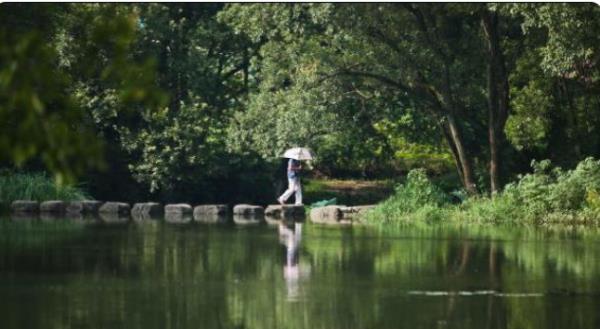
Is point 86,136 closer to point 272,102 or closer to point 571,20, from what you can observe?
point 571,20

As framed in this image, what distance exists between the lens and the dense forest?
101ft

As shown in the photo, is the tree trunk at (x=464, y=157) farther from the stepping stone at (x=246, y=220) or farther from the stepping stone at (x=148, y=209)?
the stepping stone at (x=148, y=209)

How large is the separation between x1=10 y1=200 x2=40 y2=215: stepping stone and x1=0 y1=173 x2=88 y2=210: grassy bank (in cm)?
63

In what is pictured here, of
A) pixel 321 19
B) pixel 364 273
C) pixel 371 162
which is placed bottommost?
pixel 364 273

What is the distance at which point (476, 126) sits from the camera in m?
34.6

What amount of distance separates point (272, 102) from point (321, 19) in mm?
3609

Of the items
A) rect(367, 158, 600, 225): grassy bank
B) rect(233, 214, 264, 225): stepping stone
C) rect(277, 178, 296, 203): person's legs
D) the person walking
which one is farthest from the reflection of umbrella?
rect(367, 158, 600, 225): grassy bank

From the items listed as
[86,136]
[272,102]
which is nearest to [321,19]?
[272,102]

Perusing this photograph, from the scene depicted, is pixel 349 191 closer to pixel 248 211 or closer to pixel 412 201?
pixel 248 211

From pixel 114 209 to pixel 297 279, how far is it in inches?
673

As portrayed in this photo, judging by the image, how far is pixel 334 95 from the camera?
1260 inches

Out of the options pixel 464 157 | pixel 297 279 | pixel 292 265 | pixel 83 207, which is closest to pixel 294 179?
pixel 464 157

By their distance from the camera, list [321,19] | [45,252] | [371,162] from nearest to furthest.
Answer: [45,252], [321,19], [371,162]

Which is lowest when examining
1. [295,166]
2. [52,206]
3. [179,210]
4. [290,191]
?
[179,210]
